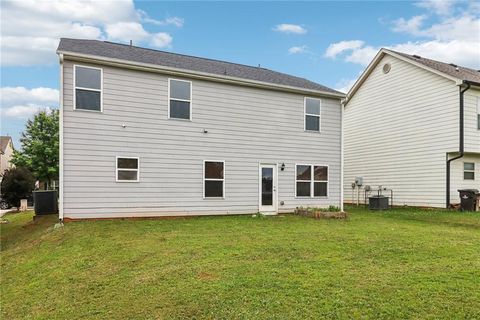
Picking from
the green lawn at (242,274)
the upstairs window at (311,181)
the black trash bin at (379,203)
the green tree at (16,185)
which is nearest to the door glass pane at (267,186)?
the upstairs window at (311,181)

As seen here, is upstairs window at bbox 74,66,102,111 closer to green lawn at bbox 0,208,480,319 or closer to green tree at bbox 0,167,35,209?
green lawn at bbox 0,208,480,319

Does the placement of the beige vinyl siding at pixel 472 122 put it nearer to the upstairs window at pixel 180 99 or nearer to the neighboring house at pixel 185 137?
the neighboring house at pixel 185 137

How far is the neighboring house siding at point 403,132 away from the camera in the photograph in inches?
566

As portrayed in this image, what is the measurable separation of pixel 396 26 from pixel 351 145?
6.18 metres

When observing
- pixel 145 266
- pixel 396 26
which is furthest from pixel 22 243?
pixel 396 26

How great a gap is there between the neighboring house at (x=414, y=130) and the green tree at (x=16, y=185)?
18.3 m

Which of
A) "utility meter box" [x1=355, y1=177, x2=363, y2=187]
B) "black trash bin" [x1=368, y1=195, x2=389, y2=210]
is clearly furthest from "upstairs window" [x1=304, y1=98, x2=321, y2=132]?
"utility meter box" [x1=355, y1=177, x2=363, y2=187]

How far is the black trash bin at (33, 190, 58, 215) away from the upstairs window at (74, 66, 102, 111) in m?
4.11

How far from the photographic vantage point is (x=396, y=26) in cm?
1722

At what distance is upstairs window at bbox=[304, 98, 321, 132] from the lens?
1344 centimetres

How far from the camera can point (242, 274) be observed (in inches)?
189

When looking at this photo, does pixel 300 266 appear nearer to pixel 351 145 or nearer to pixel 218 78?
pixel 218 78

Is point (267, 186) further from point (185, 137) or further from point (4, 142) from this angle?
point (4, 142)

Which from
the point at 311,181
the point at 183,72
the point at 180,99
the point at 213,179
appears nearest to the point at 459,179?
the point at 311,181
